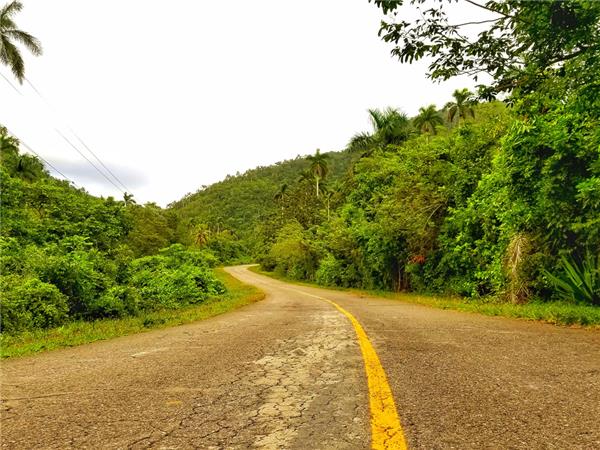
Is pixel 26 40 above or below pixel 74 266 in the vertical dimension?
above

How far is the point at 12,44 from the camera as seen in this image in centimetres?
2773

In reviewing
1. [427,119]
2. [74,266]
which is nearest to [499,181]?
[74,266]

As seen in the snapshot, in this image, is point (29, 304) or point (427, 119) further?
point (427, 119)

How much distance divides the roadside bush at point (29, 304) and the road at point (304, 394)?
4.49 meters

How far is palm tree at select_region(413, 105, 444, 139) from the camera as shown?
38938 mm

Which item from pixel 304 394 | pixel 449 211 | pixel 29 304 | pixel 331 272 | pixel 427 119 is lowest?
pixel 304 394

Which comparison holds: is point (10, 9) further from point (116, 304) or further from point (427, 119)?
point (427, 119)

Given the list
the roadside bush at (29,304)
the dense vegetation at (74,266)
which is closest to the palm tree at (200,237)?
the dense vegetation at (74,266)

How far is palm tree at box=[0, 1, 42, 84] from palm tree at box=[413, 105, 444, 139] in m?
30.7

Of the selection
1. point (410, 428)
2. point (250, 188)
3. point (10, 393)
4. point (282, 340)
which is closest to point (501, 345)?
point (282, 340)

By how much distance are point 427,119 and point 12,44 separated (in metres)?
32.6

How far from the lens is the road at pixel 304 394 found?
2.84 meters

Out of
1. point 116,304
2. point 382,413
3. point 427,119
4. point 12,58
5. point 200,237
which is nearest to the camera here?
point 382,413

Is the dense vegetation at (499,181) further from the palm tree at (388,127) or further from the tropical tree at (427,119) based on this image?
the tropical tree at (427,119)
